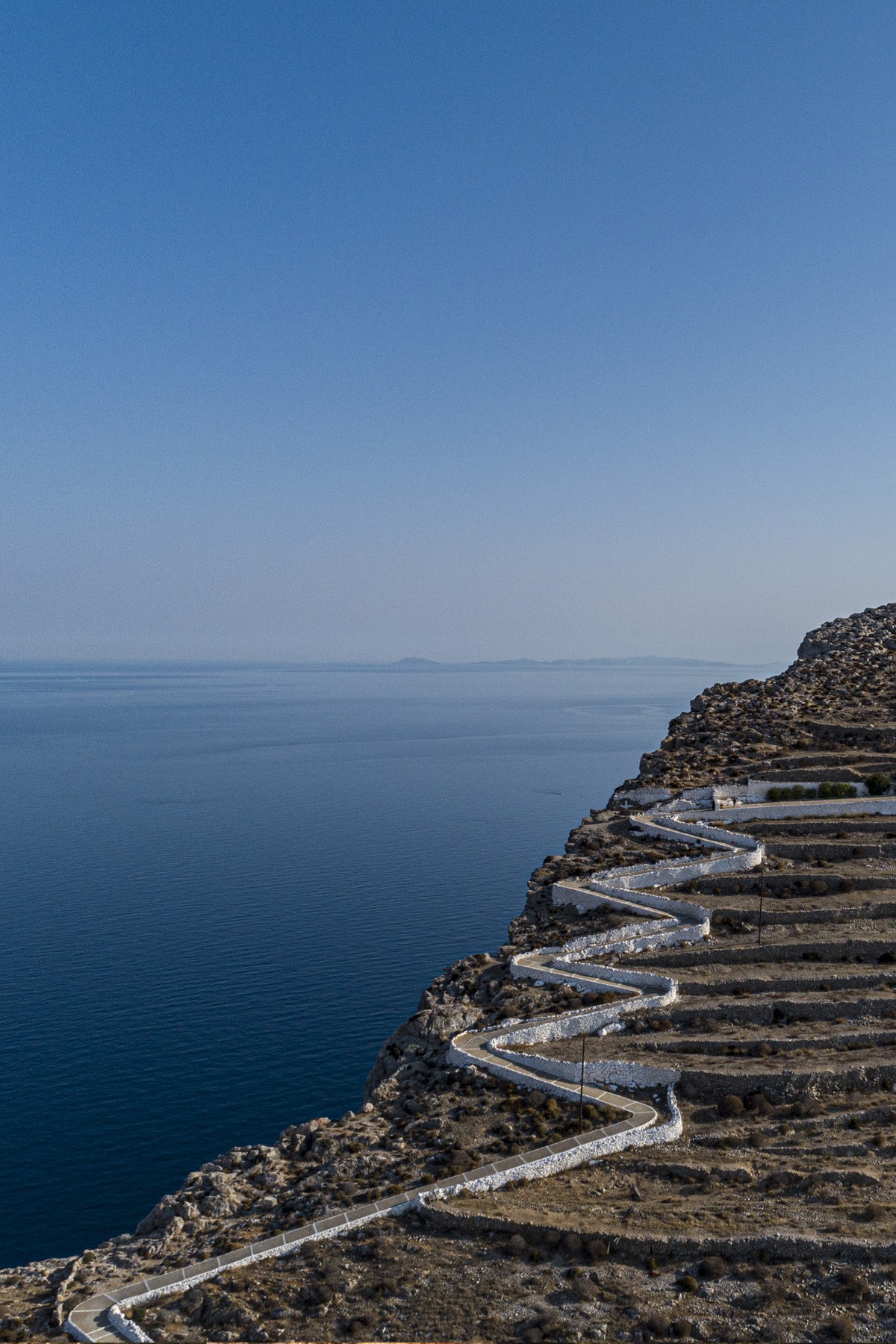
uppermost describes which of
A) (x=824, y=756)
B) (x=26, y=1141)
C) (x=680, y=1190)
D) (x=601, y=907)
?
(x=824, y=756)

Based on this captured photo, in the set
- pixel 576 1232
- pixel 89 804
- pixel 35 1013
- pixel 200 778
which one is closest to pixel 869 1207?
pixel 576 1232

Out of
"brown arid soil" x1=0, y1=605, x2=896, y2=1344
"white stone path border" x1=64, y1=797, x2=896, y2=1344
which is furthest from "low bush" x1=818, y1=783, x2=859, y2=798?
"brown arid soil" x1=0, y1=605, x2=896, y2=1344

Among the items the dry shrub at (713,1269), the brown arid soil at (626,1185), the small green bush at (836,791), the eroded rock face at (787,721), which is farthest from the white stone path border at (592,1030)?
the eroded rock face at (787,721)

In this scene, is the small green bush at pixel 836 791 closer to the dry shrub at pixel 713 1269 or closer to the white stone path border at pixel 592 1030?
the white stone path border at pixel 592 1030

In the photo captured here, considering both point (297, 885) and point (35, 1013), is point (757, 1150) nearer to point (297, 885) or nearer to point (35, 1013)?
point (35, 1013)

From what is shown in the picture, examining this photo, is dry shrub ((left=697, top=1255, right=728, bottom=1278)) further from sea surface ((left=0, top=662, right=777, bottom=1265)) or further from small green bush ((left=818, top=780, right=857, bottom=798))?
small green bush ((left=818, top=780, right=857, bottom=798))
